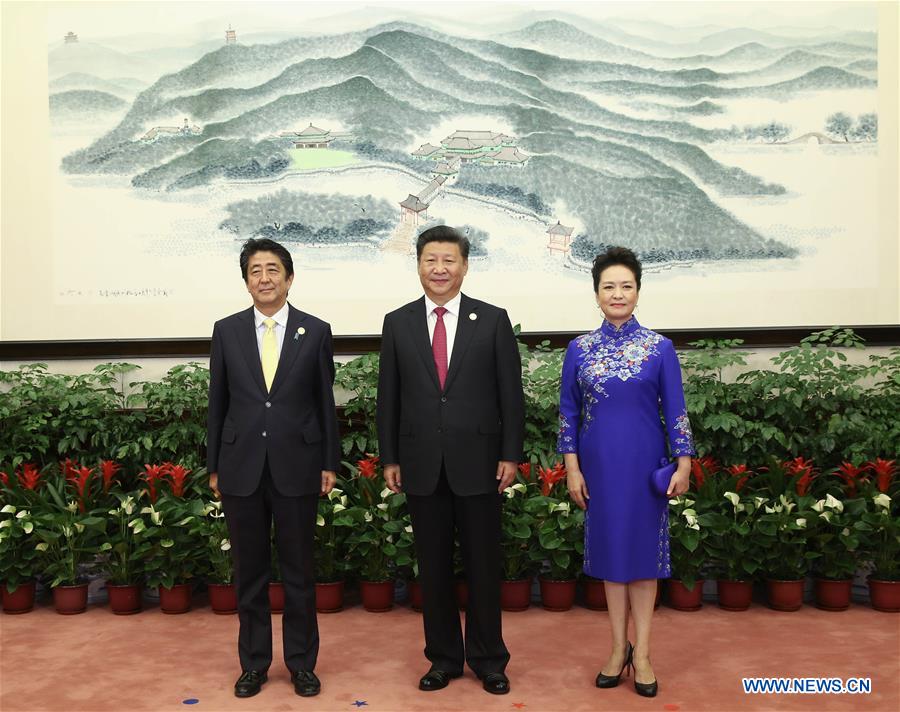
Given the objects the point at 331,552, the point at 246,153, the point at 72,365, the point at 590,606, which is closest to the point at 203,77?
the point at 246,153

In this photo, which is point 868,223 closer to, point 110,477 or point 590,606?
point 590,606

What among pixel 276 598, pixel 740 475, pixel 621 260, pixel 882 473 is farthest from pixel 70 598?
pixel 882 473

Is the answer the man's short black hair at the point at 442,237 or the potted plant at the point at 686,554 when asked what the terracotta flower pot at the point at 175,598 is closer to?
the man's short black hair at the point at 442,237

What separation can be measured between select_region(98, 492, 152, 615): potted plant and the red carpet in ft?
0.26

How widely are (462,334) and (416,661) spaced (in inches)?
49.6

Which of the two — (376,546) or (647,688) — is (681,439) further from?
(376,546)


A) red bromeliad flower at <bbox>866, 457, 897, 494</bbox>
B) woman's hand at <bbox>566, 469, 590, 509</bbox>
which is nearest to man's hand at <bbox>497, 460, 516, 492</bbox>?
woman's hand at <bbox>566, 469, 590, 509</bbox>

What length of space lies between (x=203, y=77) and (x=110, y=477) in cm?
230

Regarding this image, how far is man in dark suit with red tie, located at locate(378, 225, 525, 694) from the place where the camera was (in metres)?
2.83

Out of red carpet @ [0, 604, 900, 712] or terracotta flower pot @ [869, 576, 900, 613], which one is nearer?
red carpet @ [0, 604, 900, 712]

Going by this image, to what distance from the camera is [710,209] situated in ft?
15.6

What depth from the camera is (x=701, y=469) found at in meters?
3.93

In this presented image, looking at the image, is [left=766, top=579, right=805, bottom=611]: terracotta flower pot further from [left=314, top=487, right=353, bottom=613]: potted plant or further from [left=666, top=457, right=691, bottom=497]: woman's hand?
[left=314, top=487, right=353, bottom=613]: potted plant

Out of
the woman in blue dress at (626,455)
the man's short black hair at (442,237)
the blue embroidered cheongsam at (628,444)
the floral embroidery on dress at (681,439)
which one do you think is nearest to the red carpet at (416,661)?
the woman in blue dress at (626,455)
